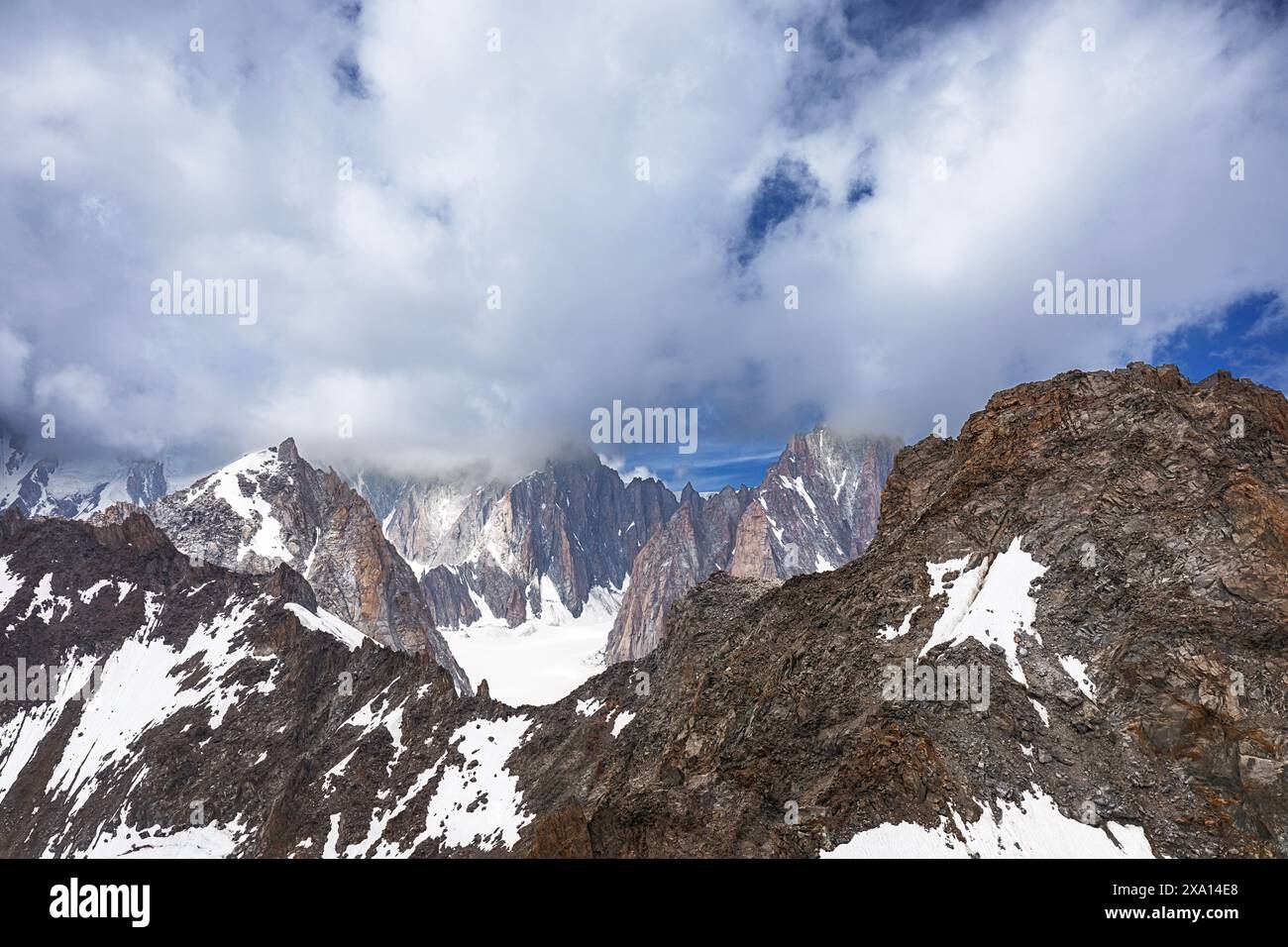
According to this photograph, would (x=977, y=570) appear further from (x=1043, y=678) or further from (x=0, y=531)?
(x=0, y=531)

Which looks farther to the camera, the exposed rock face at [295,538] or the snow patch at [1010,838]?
the exposed rock face at [295,538]

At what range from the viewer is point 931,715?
120ft

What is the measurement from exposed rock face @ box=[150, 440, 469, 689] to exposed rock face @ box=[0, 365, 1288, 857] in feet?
302

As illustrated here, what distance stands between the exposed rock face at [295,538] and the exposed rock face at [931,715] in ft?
302

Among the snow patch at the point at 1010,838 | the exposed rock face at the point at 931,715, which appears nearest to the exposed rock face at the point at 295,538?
the exposed rock face at the point at 931,715

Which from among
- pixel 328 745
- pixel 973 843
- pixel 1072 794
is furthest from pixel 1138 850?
pixel 328 745

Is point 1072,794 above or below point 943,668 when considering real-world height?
below

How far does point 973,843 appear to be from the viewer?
30.5 metres

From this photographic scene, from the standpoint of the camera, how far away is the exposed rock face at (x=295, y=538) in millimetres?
172375

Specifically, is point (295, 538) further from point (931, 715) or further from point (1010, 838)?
point (1010, 838)

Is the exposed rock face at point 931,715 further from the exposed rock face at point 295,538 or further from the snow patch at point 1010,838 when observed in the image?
the exposed rock face at point 295,538

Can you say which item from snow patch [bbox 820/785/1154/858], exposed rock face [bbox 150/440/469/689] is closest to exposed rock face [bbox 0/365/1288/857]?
snow patch [bbox 820/785/1154/858]

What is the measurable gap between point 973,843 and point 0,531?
175 metres

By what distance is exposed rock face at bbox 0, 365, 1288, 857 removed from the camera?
32.6 m
